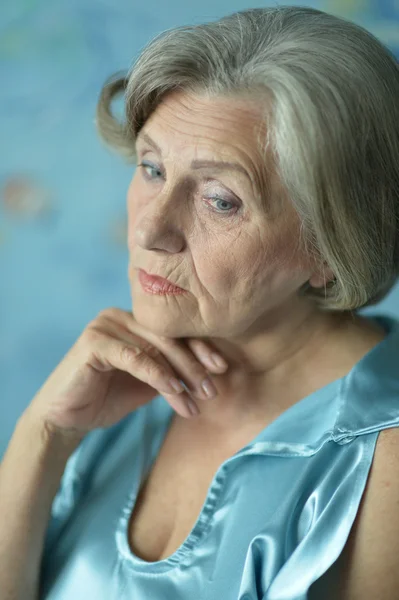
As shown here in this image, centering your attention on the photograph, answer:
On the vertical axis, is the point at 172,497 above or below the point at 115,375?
below

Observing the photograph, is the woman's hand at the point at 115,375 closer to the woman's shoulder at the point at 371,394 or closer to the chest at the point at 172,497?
the chest at the point at 172,497

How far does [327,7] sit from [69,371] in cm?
136

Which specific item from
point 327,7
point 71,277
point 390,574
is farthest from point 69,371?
point 327,7

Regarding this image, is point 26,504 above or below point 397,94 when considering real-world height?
below

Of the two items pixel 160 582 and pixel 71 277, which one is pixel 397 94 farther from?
pixel 71 277

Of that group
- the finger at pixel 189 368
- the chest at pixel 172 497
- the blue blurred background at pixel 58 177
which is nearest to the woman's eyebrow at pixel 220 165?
the finger at pixel 189 368

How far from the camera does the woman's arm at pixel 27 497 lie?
4.90 ft

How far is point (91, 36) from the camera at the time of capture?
2.56 m

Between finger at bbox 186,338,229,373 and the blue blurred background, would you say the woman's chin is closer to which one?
finger at bbox 186,338,229,373

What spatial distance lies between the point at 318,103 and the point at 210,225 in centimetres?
26

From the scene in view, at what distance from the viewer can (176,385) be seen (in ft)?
4.80

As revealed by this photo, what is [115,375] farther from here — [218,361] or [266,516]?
[266,516]

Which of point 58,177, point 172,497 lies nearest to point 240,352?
point 172,497

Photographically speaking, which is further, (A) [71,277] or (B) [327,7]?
(A) [71,277]
